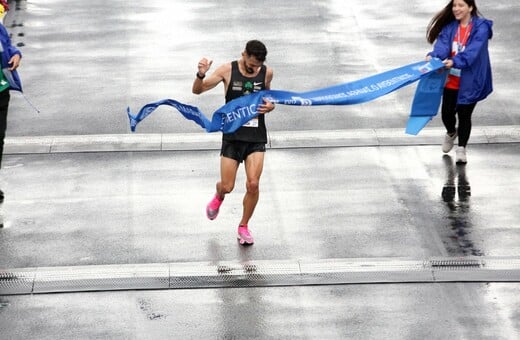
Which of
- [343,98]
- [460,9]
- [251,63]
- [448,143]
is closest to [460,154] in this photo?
[448,143]

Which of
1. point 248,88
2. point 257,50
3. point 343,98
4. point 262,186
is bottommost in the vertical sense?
point 262,186

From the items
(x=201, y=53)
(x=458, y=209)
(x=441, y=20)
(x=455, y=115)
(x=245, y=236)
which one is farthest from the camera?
(x=201, y=53)

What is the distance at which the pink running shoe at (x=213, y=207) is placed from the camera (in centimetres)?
1065

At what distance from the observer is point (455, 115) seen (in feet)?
40.8

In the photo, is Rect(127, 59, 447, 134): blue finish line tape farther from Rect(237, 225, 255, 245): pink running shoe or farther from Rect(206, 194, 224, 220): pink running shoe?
Rect(237, 225, 255, 245): pink running shoe

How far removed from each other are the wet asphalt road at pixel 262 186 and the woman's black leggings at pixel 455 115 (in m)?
0.31

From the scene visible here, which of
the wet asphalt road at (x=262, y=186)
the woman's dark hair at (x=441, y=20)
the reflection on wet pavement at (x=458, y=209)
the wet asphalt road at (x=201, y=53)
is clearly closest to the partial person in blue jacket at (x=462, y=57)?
the woman's dark hair at (x=441, y=20)

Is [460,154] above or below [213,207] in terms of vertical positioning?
below

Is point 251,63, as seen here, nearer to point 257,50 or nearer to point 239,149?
point 257,50

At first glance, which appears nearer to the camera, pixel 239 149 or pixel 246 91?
pixel 246 91

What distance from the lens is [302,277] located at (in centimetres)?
964

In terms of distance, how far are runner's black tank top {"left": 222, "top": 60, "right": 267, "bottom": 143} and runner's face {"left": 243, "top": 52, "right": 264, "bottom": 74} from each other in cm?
10

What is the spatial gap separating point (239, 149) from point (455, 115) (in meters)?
2.99

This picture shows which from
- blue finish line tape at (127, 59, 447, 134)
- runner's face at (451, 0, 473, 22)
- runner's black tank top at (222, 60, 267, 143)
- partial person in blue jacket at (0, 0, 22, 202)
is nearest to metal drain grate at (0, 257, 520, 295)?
runner's black tank top at (222, 60, 267, 143)
